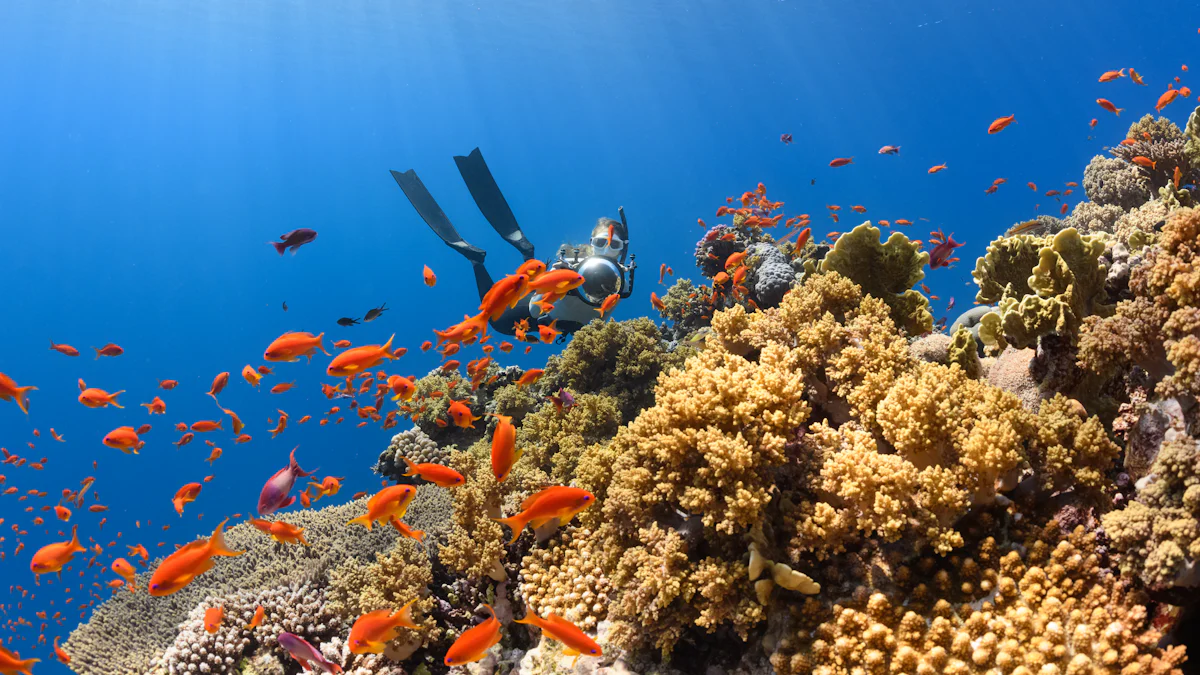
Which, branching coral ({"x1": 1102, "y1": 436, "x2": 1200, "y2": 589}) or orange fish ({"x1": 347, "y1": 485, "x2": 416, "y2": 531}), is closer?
branching coral ({"x1": 1102, "y1": 436, "x2": 1200, "y2": 589})

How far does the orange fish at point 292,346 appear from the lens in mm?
4996

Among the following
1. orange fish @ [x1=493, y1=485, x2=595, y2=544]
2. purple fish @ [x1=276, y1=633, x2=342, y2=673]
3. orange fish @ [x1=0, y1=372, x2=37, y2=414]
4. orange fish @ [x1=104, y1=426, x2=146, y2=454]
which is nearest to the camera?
orange fish @ [x1=493, y1=485, x2=595, y2=544]

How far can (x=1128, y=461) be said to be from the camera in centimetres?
277

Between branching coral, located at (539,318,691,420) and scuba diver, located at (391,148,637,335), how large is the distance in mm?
922

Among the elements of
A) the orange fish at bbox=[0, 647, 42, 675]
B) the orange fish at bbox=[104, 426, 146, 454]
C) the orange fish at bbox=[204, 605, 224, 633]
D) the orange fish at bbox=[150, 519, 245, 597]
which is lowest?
the orange fish at bbox=[0, 647, 42, 675]

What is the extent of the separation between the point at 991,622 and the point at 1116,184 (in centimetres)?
977

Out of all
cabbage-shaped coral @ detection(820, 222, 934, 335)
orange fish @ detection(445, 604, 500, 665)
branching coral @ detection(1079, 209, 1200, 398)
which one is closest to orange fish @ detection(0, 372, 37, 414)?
orange fish @ detection(445, 604, 500, 665)

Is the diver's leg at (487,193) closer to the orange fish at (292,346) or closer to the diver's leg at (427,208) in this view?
the diver's leg at (427,208)

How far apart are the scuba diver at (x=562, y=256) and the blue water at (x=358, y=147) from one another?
33526 millimetres

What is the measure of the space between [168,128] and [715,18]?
65.8 m

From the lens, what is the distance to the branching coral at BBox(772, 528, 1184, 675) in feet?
7.34

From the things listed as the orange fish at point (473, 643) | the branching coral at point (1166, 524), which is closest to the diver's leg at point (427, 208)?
the orange fish at point (473, 643)

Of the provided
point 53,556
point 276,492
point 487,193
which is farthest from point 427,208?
point 276,492

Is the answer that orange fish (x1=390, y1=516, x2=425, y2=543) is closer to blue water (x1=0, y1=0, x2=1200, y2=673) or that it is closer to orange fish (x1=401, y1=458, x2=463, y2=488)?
orange fish (x1=401, y1=458, x2=463, y2=488)
